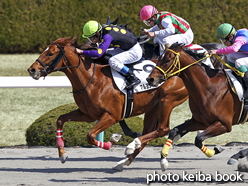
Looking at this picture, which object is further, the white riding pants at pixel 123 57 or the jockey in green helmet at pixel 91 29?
the white riding pants at pixel 123 57

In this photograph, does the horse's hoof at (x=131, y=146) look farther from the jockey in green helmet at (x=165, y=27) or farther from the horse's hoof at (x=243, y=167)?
the jockey in green helmet at (x=165, y=27)

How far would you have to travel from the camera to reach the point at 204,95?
4.99m

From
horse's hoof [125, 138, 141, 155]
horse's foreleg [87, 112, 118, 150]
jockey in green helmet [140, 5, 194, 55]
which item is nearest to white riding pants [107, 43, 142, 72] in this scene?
jockey in green helmet [140, 5, 194, 55]

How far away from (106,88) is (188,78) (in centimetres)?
109

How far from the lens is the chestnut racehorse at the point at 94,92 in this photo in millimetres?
Result: 5402

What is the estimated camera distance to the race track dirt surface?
483cm

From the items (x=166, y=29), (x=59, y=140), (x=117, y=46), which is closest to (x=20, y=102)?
(x=59, y=140)

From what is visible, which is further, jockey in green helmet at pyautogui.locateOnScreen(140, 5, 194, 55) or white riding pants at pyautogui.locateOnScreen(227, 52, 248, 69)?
jockey in green helmet at pyautogui.locateOnScreen(140, 5, 194, 55)

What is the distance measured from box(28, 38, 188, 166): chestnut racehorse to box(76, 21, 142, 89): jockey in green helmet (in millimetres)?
167

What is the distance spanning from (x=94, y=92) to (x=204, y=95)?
1367mm

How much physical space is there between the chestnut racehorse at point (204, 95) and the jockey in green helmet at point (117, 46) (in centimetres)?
82

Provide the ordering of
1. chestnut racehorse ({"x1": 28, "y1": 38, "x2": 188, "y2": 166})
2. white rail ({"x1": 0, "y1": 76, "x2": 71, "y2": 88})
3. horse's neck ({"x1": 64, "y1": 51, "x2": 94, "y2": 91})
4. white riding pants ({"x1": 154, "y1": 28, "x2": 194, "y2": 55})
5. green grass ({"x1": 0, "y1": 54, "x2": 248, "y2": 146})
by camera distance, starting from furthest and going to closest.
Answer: green grass ({"x1": 0, "y1": 54, "x2": 248, "y2": 146})
white rail ({"x1": 0, "y1": 76, "x2": 71, "y2": 88})
white riding pants ({"x1": 154, "y1": 28, "x2": 194, "y2": 55})
horse's neck ({"x1": 64, "y1": 51, "x2": 94, "y2": 91})
chestnut racehorse ({"x1": 28, "y1": 38, "x2": 188, "y2": 166})

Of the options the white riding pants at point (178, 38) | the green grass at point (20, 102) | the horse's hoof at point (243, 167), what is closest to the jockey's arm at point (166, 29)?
the white riding pants at point (178, 38)

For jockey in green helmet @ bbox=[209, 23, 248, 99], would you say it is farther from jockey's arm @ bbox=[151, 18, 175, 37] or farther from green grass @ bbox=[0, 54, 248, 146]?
green grass @ bbox=[0, 54, 248, 146]
